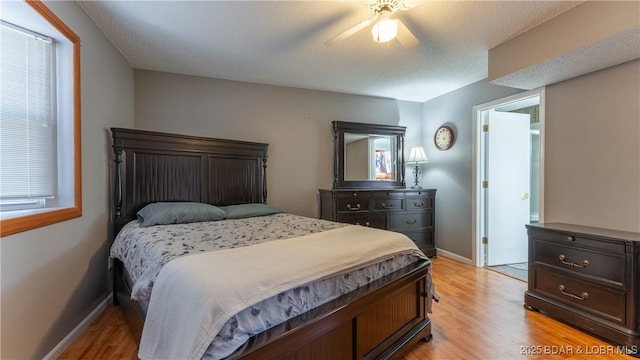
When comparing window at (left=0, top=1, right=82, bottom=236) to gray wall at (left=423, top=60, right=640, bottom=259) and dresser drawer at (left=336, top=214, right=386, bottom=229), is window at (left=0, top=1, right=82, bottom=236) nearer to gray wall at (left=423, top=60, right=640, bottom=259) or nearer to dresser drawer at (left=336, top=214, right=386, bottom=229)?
dresser drawer at (left=336, top=214, right=386, bottom=229)

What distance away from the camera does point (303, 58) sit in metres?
3.03

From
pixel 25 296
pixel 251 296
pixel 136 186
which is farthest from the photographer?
pixel 136 186

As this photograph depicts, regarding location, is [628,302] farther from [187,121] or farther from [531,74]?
[187,121]

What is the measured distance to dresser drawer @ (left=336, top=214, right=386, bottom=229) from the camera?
149 inches

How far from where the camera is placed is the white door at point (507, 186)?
12.5ft

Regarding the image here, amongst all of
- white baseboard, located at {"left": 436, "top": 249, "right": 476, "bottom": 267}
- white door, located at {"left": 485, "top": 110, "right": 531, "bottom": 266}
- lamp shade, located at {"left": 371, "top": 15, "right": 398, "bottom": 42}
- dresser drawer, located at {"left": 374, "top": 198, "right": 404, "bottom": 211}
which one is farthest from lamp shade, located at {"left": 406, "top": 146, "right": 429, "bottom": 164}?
lamp shade, located at {"left": 371, "top": 15, "right": 398, "bottom": 42}

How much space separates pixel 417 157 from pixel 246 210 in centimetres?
272

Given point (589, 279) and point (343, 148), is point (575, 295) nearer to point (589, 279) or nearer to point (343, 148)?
point (589, 279)

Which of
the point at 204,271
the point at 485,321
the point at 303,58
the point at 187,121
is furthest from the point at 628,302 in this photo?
Result: the point at 187,121

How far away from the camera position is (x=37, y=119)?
6.05 ft

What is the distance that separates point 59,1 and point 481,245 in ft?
15.8

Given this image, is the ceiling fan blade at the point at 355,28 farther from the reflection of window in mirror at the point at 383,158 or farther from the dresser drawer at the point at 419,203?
the dresser drawer at the point at 419,203

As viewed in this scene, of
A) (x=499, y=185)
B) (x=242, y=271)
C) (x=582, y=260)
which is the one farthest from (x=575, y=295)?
(x=242, y=271)

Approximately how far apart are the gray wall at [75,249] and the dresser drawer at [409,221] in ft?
10.9
